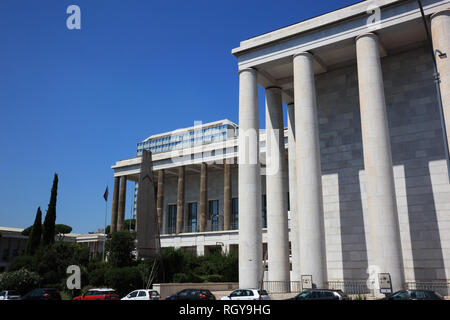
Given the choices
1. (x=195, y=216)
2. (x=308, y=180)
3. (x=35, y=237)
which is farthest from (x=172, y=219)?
(x=308, y=180)

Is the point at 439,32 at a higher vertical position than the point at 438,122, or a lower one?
higher

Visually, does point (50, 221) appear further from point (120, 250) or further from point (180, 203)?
point (120, 250)

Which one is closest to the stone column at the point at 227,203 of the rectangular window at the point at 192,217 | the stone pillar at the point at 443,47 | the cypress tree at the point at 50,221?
the rectangular window at the point at 192,217

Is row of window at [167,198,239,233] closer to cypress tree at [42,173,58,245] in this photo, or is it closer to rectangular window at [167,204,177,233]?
rectangular window at [167,204,177,233]

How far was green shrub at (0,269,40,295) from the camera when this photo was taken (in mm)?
40906

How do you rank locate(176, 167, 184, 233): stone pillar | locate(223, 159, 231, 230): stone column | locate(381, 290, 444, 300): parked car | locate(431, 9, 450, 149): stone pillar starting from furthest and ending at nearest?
locate(176, 167, 184, 233): stone pillar, locate(223, 159, 231, 230): stone column, locate(431, 9, 450, 149): stone pillar, locate(381, 290, 444, 300): parked car

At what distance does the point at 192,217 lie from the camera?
72.8 m

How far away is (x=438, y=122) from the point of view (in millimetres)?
28750

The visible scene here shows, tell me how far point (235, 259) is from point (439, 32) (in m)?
29.9

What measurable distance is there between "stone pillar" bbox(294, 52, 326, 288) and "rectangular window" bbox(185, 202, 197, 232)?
4584 centimetres

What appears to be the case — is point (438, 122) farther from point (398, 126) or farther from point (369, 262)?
point (369, 262)

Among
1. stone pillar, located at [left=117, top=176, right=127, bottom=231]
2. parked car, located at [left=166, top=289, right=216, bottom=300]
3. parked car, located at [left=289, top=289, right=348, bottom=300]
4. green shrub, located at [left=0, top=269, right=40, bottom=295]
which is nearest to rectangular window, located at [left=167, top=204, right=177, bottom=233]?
stone pillar, located at [left=117, top=176, right=127, bottom=231]
